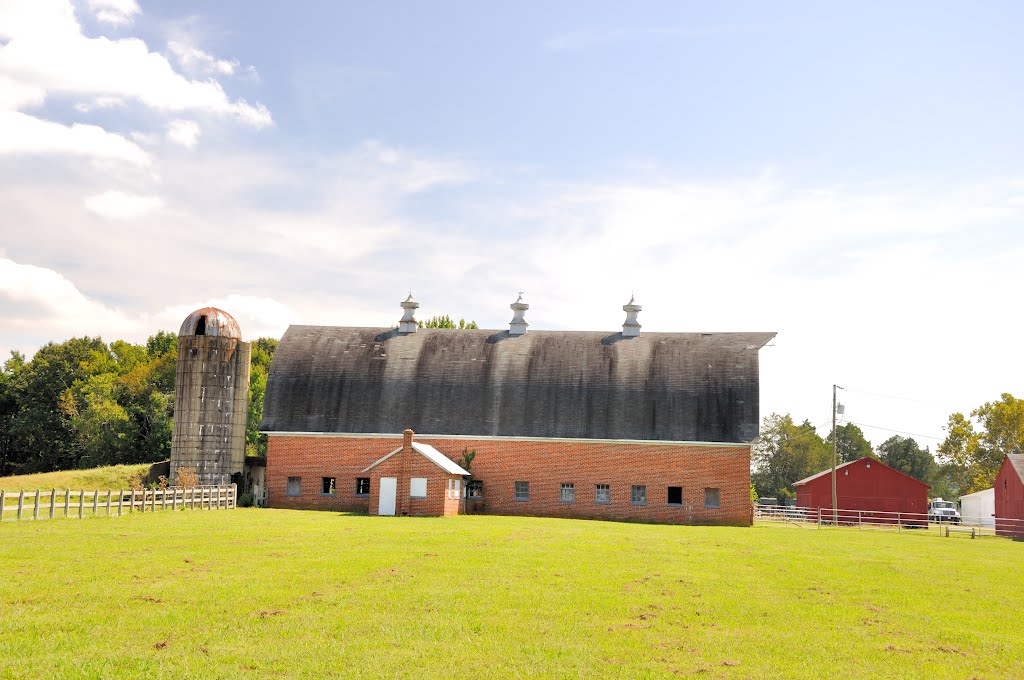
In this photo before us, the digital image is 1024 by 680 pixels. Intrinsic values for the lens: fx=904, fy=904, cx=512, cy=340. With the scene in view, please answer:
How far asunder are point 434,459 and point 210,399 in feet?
40.8

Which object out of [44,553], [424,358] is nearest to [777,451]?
[424,358]

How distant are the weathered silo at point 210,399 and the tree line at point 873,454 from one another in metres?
68.0

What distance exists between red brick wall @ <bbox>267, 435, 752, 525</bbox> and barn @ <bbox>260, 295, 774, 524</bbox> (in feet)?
0.18

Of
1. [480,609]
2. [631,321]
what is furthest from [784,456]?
[480,609]

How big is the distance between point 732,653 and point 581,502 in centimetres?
2932

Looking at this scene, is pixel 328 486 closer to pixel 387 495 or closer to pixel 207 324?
pixel 387 495

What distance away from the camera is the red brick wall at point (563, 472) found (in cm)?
4038

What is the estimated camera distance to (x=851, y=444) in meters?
122

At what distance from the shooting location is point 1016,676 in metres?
11.2

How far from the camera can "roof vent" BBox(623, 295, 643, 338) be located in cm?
4719

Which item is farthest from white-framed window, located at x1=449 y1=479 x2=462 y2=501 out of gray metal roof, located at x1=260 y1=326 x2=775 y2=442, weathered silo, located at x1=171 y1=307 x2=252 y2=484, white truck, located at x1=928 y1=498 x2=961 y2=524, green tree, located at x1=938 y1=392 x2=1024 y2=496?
green tree, located at x1=938 y1=392 x2=1024 y2=496

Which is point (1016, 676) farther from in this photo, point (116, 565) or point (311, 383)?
point (311, 383)

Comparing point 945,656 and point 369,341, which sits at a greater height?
point 369,341

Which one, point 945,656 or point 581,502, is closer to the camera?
point 945,656
